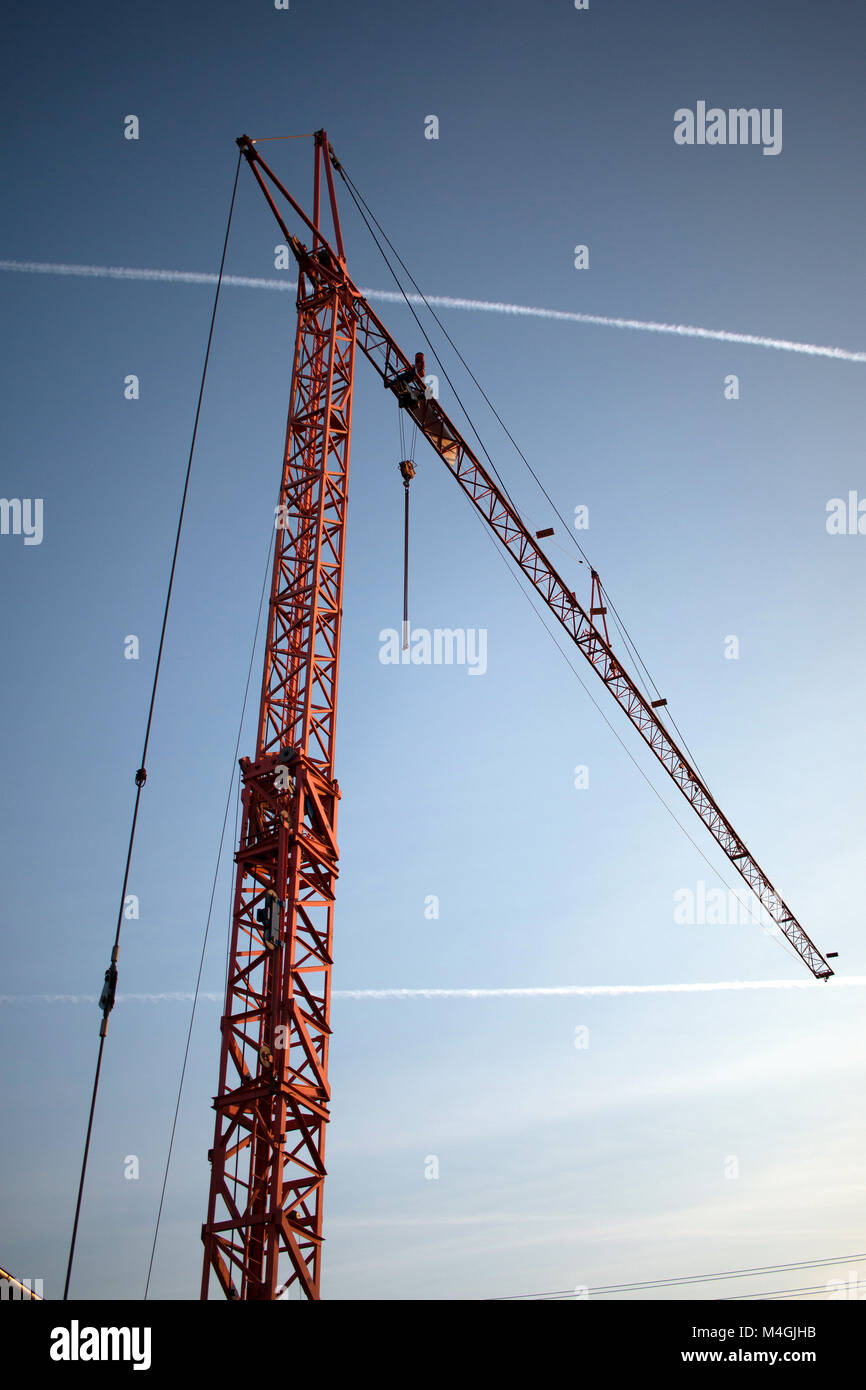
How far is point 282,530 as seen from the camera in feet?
104

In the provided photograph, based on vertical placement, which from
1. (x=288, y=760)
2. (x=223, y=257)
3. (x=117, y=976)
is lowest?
(x=117, y=976)

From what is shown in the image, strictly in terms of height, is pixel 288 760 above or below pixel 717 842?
below

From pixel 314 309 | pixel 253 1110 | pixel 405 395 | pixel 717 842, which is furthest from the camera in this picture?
pixel 717 842

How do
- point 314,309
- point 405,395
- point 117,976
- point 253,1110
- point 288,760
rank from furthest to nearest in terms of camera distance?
point 405,395 < point 314,309 < point 288,760 < point 253,1110 < point 117,976

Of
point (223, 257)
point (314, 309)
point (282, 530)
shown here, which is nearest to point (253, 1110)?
point (282, 530)
